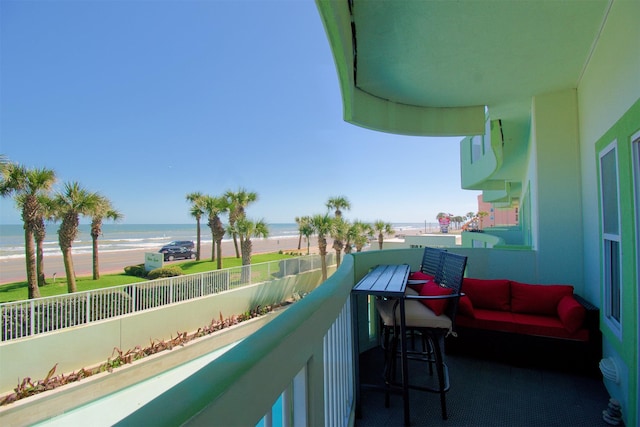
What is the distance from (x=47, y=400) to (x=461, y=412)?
7.75m

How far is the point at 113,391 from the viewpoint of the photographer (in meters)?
6.36

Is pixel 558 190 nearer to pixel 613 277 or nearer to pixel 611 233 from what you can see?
pixel 611 233

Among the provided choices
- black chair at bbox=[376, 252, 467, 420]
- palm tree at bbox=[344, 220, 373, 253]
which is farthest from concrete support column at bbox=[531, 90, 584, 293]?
palm tree at bbox=[344, 220, 373, 253]

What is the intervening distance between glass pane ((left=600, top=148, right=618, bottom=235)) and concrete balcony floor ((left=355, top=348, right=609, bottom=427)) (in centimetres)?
126

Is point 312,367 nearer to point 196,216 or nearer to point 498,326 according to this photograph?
point 498,326

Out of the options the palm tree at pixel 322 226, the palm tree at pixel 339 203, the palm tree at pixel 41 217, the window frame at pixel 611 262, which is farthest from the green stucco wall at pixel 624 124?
A: the palm tree at pixel 339 203

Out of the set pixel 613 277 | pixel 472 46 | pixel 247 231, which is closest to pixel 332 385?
pixel 613 277

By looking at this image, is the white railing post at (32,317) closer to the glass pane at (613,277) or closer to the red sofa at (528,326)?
the red sofa at (528,326)

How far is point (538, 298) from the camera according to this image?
2797mm

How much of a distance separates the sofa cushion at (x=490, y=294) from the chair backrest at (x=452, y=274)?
713 mm

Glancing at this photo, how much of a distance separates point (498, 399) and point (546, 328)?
800 millimetres

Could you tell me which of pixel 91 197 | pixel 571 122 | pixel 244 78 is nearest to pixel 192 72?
pixel 244 78

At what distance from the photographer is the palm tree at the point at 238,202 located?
1652cm

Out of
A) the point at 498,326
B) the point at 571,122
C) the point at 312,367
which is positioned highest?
the point at 571,122
